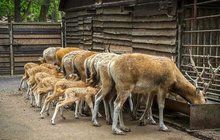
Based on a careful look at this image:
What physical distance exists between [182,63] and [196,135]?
3052mm

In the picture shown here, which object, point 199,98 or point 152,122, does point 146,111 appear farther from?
point 199,98

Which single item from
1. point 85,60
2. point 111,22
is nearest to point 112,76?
point 85,60

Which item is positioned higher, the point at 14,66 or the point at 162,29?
the point at 162,29

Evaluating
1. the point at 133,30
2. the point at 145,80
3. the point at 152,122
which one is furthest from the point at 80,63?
the point at 145,80

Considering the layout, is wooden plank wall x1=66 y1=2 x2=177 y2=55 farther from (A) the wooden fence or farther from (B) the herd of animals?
(A) the wooden fence

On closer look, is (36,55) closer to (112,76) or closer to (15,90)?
(15,90)

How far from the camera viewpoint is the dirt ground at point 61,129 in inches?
323

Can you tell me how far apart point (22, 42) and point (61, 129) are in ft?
38.9

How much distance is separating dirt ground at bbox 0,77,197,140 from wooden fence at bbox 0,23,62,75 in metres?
9.13

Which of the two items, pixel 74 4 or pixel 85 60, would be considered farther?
pixel 74 4

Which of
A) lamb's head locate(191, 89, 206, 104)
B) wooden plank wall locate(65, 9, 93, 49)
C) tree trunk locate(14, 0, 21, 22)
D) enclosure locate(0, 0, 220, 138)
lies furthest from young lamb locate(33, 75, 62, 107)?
tree trunk locate(14, 0, 21, 22)

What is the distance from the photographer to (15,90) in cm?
1536

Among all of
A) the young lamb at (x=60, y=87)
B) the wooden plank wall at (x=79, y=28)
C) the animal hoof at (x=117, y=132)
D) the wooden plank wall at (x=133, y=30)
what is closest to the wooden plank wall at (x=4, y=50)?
the wooden plank wall at (x=79, y=28)

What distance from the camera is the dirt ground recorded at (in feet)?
26.9
